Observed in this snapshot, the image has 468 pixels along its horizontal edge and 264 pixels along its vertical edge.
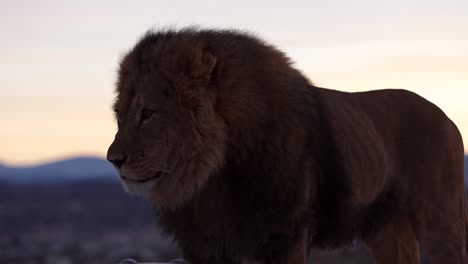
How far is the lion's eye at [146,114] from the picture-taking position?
5676mm

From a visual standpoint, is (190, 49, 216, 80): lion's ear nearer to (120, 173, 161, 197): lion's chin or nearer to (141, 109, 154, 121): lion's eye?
(141, 109, 154, 121): lion's eye

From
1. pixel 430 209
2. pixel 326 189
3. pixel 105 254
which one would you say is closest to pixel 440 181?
pixel 430 209

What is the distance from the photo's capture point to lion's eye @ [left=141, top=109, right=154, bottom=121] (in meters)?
5.68

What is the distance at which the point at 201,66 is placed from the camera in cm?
573

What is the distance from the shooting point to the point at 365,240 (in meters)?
7.14

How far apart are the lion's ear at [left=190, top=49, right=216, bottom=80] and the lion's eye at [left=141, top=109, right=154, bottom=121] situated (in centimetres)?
31

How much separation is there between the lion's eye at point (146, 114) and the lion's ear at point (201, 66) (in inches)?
12.4

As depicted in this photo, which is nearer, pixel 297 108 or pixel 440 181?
pixel 297 108

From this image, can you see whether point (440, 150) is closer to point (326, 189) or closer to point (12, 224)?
point (326, 189)

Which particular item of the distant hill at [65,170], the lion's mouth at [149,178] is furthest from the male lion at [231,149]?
the distant hill at [65,170]

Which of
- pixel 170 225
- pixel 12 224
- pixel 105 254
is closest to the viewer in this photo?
pixel 170 225

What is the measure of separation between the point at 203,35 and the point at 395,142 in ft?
6.07

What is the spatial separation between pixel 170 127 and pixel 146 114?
0.57 ft

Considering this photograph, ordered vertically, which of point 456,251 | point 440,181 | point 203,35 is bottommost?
point 456,251
